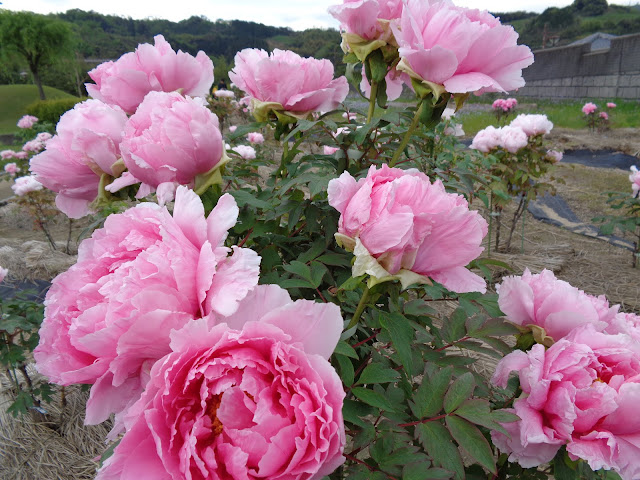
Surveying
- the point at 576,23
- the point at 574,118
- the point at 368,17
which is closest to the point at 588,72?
the point at 574,118

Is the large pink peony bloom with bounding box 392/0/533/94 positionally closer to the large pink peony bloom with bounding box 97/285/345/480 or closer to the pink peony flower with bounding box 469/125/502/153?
the large pink peony bloom with bounding box 97/285/345/480

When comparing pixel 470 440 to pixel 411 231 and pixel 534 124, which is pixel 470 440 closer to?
pixel 411 231

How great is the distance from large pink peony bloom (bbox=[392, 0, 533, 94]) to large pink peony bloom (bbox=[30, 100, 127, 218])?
0.44m

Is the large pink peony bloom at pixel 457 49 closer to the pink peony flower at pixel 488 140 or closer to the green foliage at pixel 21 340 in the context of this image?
the green foliage at pixel 21 340

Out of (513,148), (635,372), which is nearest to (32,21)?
(513,148)

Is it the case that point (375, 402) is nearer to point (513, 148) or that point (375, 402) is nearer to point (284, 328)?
point (284, 328)

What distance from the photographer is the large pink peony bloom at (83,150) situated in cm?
60

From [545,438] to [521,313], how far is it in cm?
17

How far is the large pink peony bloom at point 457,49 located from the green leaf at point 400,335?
1.10 ft

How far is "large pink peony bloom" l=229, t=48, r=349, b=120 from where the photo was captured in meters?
0.74

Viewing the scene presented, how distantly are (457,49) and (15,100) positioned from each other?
77.9 ft

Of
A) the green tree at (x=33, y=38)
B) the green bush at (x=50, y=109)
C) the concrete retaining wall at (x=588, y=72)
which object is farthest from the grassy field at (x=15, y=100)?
the concrete retaining wall at (x=588, y=72)

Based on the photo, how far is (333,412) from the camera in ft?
1.16

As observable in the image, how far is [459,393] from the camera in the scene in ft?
1.84
